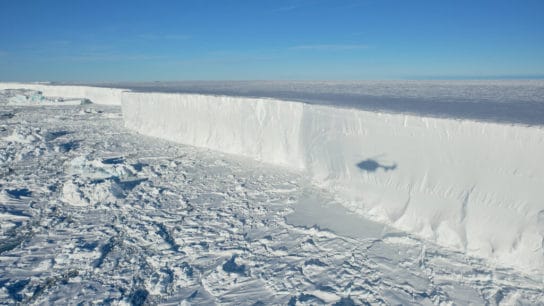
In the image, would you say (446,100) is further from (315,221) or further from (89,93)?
(89,93)

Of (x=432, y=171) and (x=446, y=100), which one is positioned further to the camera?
(x=446, y=100)

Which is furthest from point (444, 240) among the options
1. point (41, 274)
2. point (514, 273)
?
point (41, 274)

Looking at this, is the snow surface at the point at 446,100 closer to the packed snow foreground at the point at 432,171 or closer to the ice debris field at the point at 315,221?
the ice debris field at the point at 315,221

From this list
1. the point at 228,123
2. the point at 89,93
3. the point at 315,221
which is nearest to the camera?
the point at 315,221

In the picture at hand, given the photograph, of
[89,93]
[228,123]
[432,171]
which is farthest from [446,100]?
[89,93]

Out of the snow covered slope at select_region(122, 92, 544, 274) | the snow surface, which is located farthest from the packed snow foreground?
the snow surface

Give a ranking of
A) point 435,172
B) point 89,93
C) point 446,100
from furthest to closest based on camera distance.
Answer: point 89,93 < point 446,100 < point 435,172

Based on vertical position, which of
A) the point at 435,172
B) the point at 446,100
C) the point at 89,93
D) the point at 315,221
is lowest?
the point at 315,221
